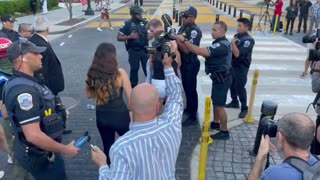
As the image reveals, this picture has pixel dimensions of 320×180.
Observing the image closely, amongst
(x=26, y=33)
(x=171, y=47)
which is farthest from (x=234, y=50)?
(x=26, y=33)

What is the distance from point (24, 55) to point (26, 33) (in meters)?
3.18

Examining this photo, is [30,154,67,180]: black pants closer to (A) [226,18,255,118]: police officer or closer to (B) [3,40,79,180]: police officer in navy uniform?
(B) [3,40,79,180]: police officer in navy uniform

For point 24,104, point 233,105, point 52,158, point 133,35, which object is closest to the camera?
point 24,104

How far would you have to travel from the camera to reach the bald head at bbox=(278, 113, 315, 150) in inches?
90.0

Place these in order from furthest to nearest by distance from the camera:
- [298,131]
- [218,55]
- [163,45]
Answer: [218,55] → [163,45] → [298,131]

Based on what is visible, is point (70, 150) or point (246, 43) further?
point (246, 43)

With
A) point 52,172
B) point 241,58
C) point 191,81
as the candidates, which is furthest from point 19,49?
point 241,58

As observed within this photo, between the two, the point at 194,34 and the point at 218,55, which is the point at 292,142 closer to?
the point at 218,55

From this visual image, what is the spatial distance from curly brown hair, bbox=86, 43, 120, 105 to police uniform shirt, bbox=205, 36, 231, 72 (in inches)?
75.5

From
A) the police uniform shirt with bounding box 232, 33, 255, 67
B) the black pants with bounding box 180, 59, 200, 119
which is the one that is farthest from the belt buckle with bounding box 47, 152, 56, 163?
the police uniform shirt with bounding box 232, 33, 255, 67

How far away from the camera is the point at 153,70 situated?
4.81 metres

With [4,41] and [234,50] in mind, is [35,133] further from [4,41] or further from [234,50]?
[234,50]

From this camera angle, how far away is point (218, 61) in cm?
523

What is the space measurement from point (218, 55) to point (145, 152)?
10.7ft
